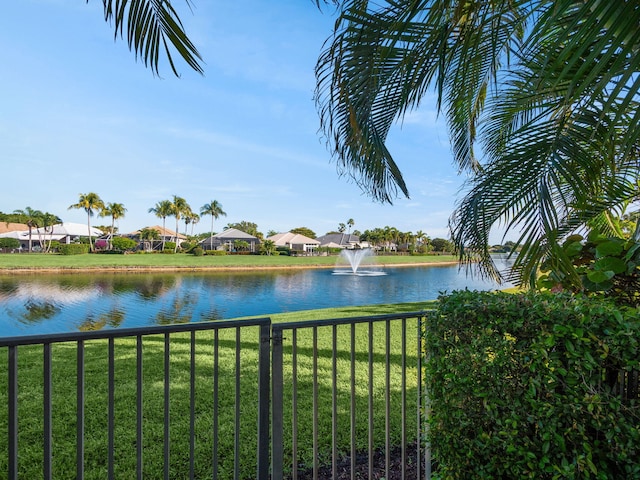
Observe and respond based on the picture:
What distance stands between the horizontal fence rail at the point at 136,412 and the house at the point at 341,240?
6281 centimetres

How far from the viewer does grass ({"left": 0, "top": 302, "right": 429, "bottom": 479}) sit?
259 cm

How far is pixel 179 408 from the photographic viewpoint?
3490 millimetres

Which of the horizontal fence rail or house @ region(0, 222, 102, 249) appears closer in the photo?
the horizontal fence rail

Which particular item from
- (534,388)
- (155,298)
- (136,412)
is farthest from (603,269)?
(155,298)

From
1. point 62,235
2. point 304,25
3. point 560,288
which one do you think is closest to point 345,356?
point 560,288

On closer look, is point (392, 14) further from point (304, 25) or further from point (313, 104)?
point (304, 25)

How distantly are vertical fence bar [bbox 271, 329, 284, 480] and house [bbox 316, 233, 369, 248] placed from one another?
6517 cm

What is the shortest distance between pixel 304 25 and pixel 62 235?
59.5m

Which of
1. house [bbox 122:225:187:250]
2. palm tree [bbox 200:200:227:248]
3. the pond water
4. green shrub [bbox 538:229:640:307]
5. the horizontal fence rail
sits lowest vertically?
the pond water

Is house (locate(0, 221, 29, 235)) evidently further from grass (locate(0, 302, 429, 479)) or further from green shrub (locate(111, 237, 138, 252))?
grass (locate(0, 302, 429, 479))

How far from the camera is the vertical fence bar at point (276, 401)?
5.98ft

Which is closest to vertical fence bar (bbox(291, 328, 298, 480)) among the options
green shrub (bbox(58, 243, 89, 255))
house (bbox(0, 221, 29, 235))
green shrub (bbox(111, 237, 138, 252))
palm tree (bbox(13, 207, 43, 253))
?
green shrub (bbox(58, 243, 89, 255))

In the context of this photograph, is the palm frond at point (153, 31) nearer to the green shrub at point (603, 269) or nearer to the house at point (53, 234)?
the green shrub at point (603, 269)

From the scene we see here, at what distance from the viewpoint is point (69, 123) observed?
1972 centimetres
